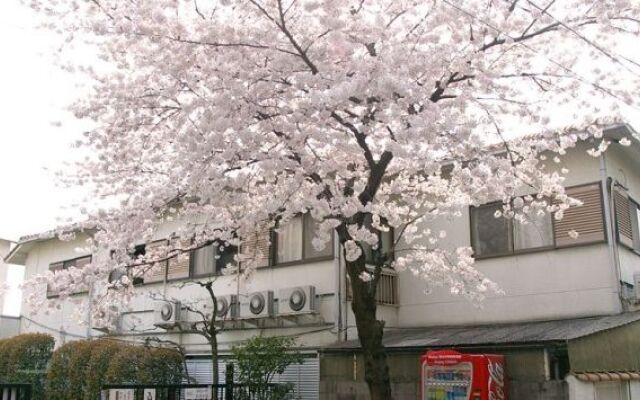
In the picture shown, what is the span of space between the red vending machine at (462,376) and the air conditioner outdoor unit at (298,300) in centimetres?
368

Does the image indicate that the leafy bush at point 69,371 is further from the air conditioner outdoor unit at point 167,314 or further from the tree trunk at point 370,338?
the tree trunk at point 370,338

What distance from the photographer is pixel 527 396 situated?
9.77m

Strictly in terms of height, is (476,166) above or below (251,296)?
above

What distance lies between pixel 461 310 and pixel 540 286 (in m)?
1.60

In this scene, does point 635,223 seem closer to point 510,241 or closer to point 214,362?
point 510,241

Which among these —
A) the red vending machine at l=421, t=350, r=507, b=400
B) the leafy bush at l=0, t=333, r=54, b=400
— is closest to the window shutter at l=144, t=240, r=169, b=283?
the leafy bush at l=0, t=333, r=54, b=400

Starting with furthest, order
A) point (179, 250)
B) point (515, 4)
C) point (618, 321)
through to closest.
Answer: point (179, 250)
point (618, 321)
point (515, 4)

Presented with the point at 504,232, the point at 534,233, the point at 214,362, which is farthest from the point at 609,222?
the point at 214,362

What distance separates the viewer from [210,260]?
54.5 feet

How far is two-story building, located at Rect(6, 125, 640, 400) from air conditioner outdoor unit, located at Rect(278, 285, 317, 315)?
0.02 m

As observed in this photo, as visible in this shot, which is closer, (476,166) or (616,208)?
(476,166)

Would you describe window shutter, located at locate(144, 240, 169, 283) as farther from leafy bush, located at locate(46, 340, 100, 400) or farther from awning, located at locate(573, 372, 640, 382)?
awning, located at locate(573, 372, 640, 382)

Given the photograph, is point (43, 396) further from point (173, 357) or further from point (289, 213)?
point (289, 213)

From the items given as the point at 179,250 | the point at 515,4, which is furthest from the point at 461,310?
the point at 515,4
